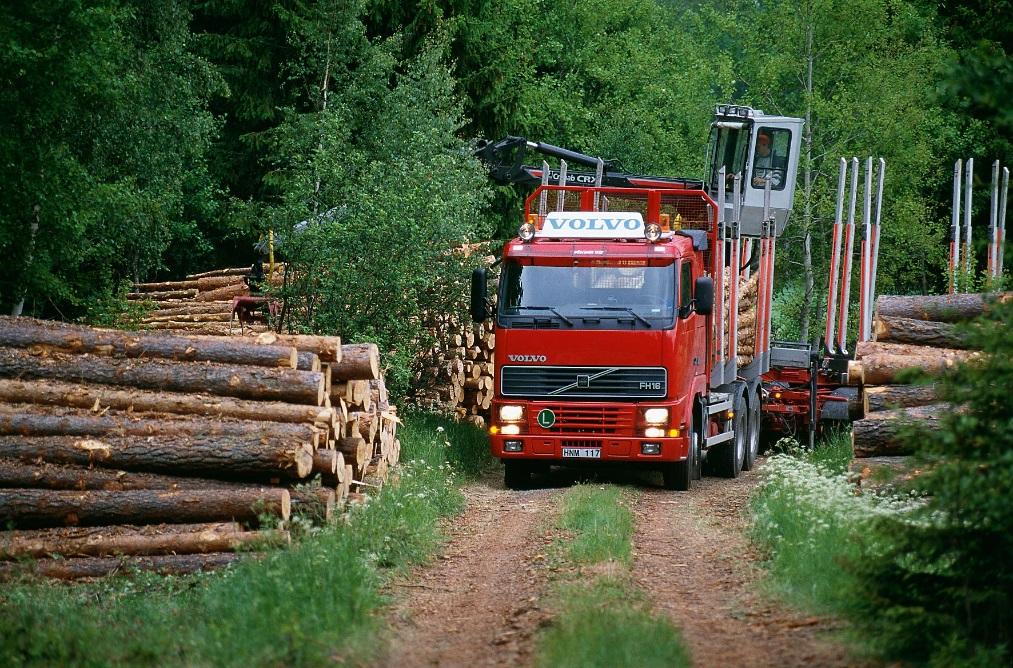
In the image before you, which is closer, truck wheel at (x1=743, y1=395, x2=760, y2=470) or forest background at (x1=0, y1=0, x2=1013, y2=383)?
forest background at (x1=0, y1=0, x2=1013, y2=383)

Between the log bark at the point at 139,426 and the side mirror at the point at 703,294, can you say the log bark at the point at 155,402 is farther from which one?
the side mirror at the point at 703,294

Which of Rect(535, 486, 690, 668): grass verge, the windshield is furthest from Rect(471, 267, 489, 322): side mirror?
Rect(535, 486, 690, 668): grass verge

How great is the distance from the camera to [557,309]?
16719 millimetres

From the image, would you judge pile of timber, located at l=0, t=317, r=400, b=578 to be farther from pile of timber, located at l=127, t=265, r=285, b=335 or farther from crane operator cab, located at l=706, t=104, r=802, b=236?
crane operator cab, located at l=706, t=104, r=802, b=236

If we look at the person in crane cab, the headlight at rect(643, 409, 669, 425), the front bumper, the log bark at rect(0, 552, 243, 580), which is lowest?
the log bark at rect(0, 552, 243, 580)

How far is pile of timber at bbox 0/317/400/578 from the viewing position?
12672 mm

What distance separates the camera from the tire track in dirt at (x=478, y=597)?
9031 millimetres

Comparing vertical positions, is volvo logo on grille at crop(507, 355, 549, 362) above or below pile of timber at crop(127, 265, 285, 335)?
below

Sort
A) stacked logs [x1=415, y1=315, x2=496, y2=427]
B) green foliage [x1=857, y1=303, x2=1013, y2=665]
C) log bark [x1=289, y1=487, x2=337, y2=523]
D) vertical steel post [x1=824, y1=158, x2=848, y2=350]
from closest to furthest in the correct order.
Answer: green foliage [x1=857, y1=303, x2=1013, y2=665]
log bark [x1=289, y1=487, x2=337, y2=523]
vertical steel post [x1=824, y1=158, x2=848, y2=350]
stacked logs [x1=415, y1=315, x2=496, y2=427]

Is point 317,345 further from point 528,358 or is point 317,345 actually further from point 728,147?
point 728,147

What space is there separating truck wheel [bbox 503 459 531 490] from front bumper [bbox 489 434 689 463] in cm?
82

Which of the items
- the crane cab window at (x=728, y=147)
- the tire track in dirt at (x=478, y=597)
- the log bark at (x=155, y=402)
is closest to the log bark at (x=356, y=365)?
the log bark at (x=155, y=402)

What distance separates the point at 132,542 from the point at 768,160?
1454cm

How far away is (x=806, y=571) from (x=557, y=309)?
6654 mm
